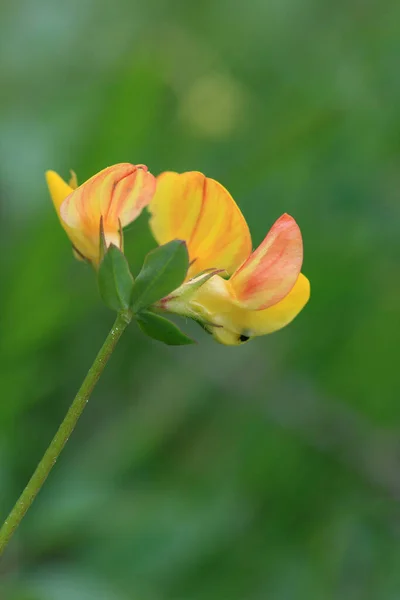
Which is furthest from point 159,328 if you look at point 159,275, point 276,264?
point 276,264

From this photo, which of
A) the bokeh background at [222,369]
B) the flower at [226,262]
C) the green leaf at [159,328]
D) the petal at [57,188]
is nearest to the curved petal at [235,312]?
the flower at [226,262]

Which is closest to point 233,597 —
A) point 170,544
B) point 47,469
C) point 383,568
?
point 170,544

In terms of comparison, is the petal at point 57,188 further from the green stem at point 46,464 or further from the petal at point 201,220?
the green stem at point 46,464

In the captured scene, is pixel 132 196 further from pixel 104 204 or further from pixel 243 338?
pixel 243 338

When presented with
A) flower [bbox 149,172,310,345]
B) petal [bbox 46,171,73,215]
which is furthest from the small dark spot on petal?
petal [bbox 46,171,73,215]

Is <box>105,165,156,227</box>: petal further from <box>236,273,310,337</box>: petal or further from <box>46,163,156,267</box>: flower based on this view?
<box>236,273,310,337</box>: petal

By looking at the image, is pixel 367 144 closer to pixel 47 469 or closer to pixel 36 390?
pixel 36 390
